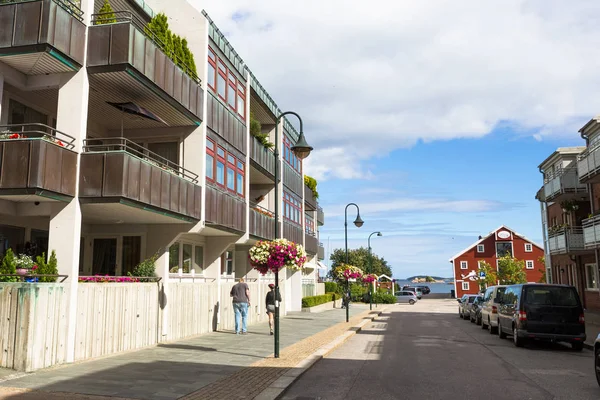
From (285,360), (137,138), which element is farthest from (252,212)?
(285,360)

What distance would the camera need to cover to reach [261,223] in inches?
923

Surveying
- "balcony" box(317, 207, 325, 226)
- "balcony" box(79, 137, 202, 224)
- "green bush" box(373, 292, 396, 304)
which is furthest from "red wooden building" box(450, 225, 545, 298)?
"balcony" box(79, 137, 202, 224)

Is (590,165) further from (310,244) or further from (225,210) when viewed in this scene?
(310,244)

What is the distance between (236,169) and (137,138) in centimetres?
440

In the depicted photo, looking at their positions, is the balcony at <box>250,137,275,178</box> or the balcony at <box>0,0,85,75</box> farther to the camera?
the balcony at <box>250,137,275,178</box>

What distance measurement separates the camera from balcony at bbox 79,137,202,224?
12.0 m

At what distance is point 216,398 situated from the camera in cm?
806

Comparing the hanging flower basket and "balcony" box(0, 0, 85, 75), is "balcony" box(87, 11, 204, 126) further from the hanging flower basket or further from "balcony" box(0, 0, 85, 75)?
the hanging flower basket

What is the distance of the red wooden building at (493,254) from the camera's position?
73812 mm

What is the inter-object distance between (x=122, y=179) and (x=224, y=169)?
707cm

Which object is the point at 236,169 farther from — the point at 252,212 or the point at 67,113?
the point at 67,113

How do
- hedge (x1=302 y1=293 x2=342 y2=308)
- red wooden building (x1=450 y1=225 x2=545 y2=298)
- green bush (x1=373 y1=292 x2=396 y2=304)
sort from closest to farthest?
hedge (x1=302 y1=293 x2=342 y2=308)
green bush (x1=373 y1=292 x2=396 y2=304)
red wooden building (x1=450 y1=225 x2=545 y2=298)

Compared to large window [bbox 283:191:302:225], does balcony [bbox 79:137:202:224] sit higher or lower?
lower

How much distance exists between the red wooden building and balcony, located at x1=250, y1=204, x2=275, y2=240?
54.6 m
